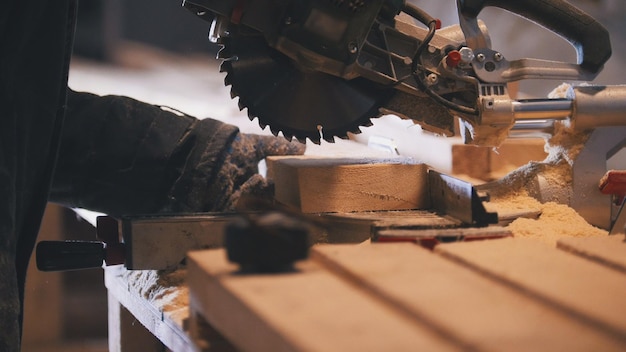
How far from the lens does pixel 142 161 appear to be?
1.72 metres

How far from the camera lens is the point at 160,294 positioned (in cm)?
143

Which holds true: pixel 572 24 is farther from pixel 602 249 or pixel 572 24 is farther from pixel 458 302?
pixel 458 302

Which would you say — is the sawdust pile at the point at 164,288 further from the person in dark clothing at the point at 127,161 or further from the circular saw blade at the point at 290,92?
the circular saw blade at the point at 290,92

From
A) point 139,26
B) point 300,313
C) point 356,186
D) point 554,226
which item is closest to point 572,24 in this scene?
point 554,226

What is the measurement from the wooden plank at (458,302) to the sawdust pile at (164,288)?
17.4 inches

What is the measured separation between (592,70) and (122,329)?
124 cm

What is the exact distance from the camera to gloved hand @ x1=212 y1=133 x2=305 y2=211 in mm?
1706

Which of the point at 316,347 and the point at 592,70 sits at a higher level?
the point at 592,70

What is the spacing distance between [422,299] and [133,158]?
41.4 inches

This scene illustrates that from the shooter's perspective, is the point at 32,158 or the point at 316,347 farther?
the point at 32,158

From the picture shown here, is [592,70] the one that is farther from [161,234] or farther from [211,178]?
[161,234]

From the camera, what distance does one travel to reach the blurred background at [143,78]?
275cm

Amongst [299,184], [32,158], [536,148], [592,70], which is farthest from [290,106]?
[536,148]

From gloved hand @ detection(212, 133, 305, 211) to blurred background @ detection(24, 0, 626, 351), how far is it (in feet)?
1.69
